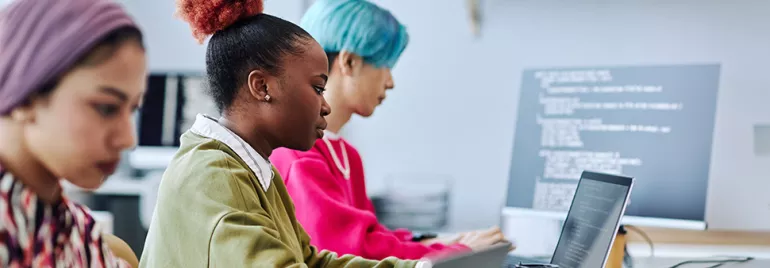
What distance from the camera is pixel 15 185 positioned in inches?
20.2

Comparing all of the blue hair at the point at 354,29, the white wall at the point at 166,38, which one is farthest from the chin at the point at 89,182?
the white wall at the point at 166,38

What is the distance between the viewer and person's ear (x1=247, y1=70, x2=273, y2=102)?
96 centimetres

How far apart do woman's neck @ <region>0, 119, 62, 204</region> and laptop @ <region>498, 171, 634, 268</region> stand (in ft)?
2.90

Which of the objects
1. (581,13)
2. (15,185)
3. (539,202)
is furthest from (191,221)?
(581,13)

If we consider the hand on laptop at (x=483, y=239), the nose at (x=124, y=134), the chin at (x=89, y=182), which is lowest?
the hand on laptop at (x=483, y=239)

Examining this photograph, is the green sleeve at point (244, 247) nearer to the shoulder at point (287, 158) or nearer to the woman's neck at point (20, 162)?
the woman's neck at point (20, 162)

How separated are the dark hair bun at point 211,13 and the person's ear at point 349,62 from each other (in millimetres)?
456

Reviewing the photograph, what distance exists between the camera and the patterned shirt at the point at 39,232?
51 cm

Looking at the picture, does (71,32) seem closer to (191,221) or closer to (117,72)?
(117,72)

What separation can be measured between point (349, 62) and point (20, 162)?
39.2 inches

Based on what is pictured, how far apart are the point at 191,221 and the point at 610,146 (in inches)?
60.2

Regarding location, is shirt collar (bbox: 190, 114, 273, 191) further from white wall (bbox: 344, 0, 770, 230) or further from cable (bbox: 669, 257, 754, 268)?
white wall (bbox: 344, 0, 770, 230)

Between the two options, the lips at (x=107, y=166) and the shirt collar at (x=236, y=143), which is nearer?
the lips at (x=107, y=166)

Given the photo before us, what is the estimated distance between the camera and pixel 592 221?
1.32 metres
